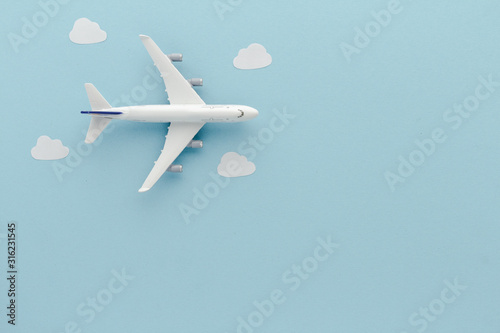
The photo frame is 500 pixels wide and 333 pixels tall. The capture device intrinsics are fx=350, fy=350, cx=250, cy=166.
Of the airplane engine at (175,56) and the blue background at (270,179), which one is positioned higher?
the airplane engine at (175,56)

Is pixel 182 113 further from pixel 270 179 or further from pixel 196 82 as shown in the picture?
pixel 270 179

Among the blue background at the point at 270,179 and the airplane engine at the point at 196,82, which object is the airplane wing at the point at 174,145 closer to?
the blue background at the point at 270,179

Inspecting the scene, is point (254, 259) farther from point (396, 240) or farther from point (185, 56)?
point (185, 56)

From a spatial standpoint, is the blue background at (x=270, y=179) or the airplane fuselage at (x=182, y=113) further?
the blue background at (x=270, y=179)

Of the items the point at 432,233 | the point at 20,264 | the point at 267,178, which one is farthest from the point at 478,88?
the point at 20,264

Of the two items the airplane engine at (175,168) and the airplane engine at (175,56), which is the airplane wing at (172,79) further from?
the airplane engine at (175,168)

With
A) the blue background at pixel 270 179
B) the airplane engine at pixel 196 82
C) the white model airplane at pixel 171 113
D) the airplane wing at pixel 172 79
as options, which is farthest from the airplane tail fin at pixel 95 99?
the airplane engine at pixel 196 82

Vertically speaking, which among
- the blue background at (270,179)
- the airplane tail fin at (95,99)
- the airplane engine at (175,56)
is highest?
the airplane tail fin at (95,99)

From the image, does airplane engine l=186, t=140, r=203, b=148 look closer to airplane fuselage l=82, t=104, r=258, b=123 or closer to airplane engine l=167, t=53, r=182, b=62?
airplane fuselage l=82, t=104, r=258, b=123

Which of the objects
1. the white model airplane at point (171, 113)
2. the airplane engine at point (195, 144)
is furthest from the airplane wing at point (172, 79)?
the airplane engine at point (195, 144)

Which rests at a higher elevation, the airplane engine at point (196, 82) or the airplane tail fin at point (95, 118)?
the airplane tail fin at point (95, 118)
